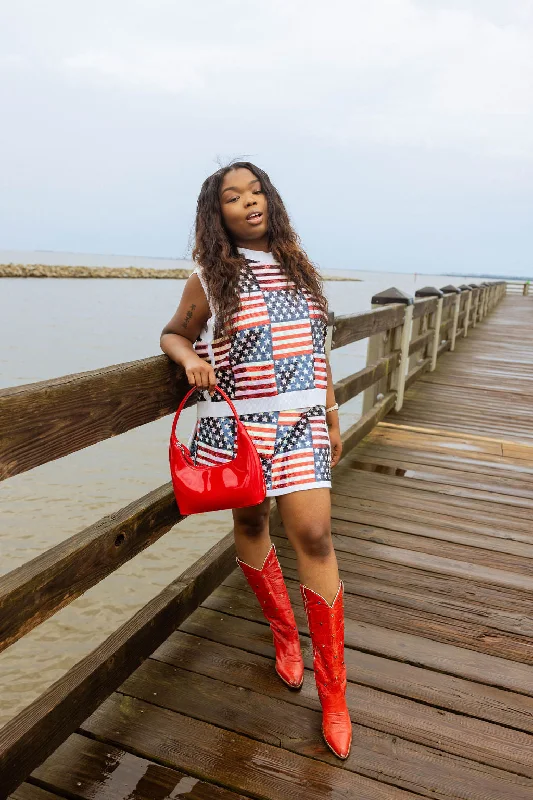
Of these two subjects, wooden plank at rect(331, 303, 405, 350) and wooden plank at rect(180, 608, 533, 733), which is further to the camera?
wooden plank at rect(331, 303, 405, 350)

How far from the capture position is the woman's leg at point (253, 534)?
2.19 m

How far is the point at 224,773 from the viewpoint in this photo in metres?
1.79

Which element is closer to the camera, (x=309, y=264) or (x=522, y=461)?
(x=309, y=264)

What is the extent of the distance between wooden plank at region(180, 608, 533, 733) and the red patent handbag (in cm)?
A: 75

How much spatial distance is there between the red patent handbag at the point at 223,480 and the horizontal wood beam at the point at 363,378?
2.24m

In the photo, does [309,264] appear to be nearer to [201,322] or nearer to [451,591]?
[201,322]

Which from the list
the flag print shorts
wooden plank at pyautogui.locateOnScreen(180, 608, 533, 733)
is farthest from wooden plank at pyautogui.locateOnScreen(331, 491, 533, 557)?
the flag print shorts

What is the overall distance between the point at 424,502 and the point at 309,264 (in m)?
2.31

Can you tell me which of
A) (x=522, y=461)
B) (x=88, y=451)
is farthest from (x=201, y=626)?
(x=88, y=451)

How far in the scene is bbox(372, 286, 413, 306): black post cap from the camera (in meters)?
5.71

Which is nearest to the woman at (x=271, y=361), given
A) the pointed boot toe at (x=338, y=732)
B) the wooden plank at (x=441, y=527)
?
the pointed boot toe at (x=338, y=732)

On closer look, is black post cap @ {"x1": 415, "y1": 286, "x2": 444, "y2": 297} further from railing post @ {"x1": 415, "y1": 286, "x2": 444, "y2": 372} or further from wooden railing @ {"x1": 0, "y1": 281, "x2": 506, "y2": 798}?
wooden railing @ {"x1": 0, "y1": 281, "x2": 506, "y2": 798}

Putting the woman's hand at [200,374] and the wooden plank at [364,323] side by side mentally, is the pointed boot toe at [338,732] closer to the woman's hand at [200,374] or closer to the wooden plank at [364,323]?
the woman's hand at [200,374]

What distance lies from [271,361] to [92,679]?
109 centimetres
